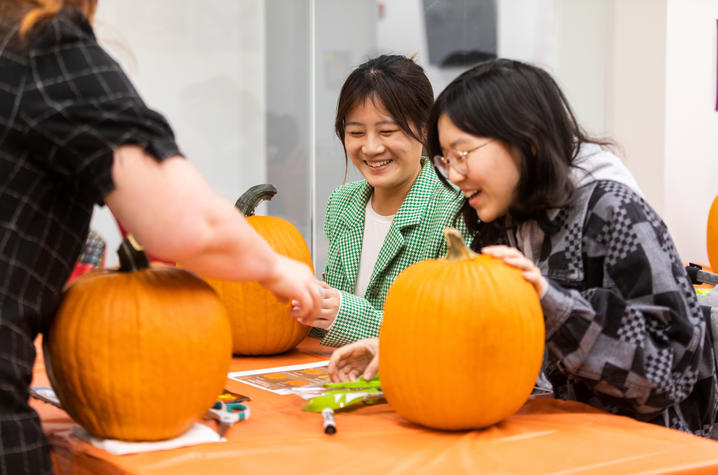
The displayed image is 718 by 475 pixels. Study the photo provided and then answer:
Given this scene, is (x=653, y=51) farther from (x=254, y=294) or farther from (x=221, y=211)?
(x=221, y=211)

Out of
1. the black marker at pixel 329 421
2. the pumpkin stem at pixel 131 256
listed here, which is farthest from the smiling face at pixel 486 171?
the pumpkin stem at pixel 131 256

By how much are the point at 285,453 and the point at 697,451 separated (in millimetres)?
583

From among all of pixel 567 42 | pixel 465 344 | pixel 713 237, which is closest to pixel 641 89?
pixel 567 42

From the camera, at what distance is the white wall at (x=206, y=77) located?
135 inches

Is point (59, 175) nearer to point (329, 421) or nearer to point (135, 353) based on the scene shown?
point (135, 353)

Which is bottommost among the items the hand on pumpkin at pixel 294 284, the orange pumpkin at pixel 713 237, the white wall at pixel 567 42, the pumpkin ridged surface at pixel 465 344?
the orange pumpkin at pixel 713 237

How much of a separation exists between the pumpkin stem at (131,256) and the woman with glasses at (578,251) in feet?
1.63

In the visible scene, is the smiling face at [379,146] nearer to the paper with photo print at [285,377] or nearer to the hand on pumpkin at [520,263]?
the paper with photo print at [285,377]

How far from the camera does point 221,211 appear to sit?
98cm

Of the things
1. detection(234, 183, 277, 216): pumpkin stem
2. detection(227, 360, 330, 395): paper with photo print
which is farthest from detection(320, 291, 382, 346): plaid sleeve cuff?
detection(234, 183, 277, 216): pumpkin stem

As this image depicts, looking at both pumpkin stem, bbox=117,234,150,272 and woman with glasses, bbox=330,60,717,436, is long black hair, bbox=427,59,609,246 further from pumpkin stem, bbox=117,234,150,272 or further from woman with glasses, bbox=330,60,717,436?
pumpkin stem, bbox=117,234,150,272

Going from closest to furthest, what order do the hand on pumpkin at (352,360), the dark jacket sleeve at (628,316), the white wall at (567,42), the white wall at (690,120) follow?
1. the dark jacket sleeve at (628,316)
2. the hand on pumpkin at (352,360)
3. the white wall at (690,120)
4. the white wall at (567,42)

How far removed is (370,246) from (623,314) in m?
1.11

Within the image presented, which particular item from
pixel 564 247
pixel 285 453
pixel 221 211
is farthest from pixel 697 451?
pixel 221 211
